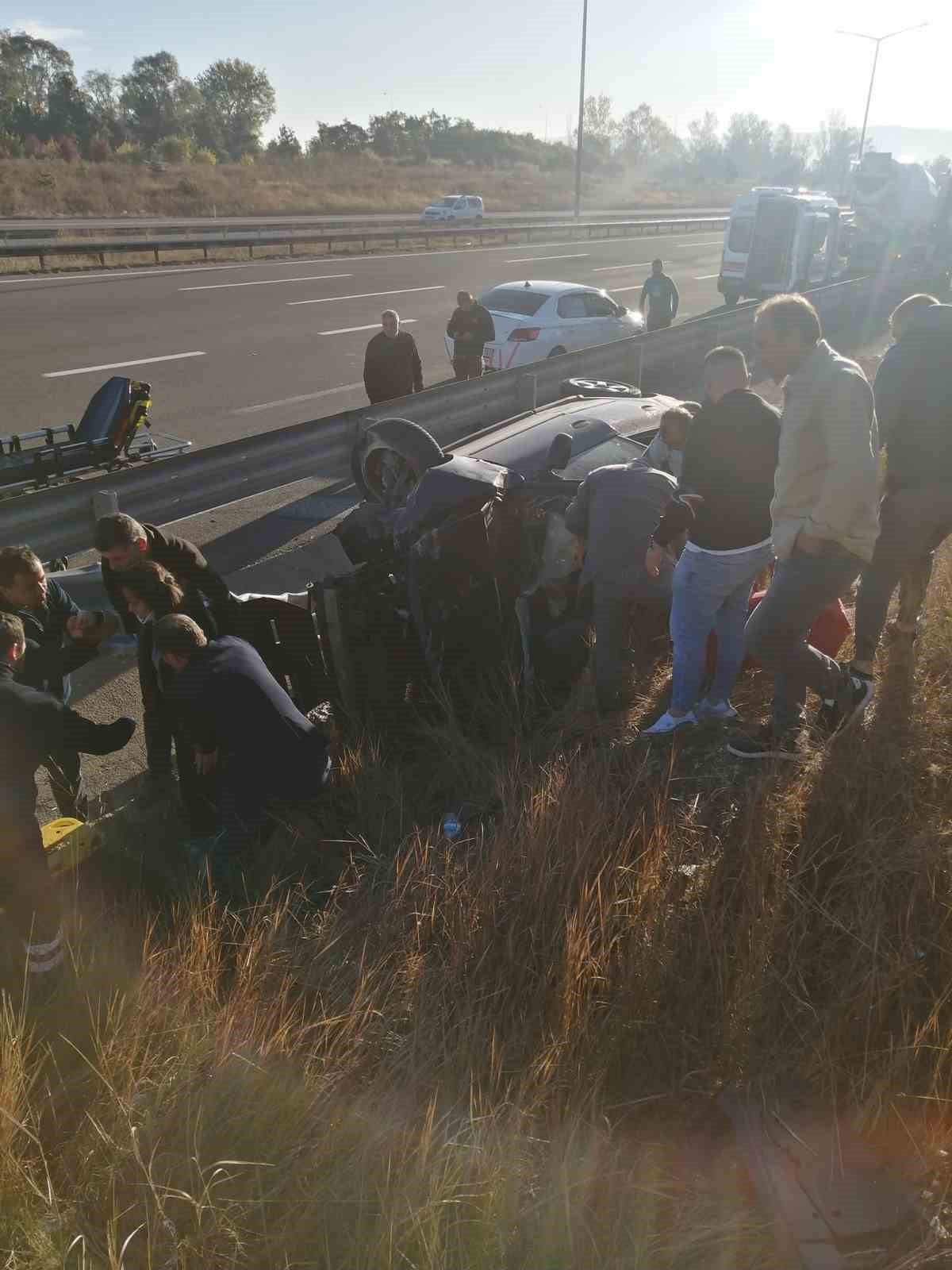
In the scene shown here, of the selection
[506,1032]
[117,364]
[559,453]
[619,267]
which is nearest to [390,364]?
[559,453]

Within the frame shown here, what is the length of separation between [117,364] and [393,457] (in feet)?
Result: 31.2

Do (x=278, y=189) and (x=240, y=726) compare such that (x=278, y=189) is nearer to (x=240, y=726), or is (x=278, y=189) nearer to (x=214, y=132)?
(x=214, y=132)

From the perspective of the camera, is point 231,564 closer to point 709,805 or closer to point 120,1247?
point 709,805

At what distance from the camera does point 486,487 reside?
5027 mm

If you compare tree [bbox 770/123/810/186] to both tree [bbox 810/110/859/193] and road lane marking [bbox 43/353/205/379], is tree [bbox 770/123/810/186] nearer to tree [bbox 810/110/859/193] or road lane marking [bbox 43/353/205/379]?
tree [bbox 810/110/859/193]

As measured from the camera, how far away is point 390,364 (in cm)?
1022

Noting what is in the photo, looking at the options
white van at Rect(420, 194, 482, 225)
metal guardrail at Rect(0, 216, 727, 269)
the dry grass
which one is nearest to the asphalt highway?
metal guardrail at Rect(0, 216, 727, 269)

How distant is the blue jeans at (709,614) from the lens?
4223 millimetres

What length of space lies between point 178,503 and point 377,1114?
458cm

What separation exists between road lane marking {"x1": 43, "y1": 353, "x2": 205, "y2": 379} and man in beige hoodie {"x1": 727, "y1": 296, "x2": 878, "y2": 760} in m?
11.9

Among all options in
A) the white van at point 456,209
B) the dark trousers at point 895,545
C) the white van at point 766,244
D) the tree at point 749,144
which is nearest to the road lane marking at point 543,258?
the white van at point 766,244

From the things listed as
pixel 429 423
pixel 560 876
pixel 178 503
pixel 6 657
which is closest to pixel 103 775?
pixel 6 657

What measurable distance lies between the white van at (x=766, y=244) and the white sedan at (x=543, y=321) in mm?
9460

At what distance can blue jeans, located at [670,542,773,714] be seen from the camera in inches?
166
